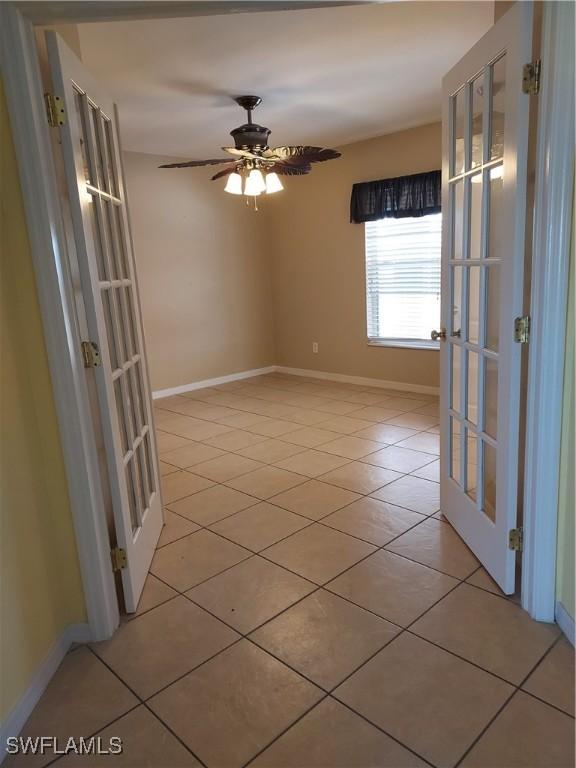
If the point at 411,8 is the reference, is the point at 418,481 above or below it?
below

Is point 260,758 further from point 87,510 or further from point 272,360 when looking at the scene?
point 272,360

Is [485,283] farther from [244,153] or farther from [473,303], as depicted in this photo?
[244,153]

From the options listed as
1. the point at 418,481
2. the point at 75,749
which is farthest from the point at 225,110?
the point at 75,749

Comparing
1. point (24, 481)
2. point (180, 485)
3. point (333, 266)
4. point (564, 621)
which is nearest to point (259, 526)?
point (180, 485)

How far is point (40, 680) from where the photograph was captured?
1.69 m

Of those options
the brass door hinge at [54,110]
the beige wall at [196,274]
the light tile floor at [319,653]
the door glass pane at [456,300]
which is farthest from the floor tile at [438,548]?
the beige wall at [196,274]

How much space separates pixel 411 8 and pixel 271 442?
2763mm

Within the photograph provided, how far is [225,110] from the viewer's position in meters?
3.88

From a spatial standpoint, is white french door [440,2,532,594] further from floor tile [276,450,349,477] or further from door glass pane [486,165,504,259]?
floor tile [276,450,349,477]

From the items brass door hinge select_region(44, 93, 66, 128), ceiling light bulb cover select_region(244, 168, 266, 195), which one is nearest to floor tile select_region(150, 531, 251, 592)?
brass door hinge select_region(44, 93, 66, 128)

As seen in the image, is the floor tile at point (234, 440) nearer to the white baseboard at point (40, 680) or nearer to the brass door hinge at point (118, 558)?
the brass door hinge at point (118, 558)

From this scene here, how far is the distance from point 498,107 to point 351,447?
240 centimetres

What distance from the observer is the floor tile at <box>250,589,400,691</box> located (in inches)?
68.4

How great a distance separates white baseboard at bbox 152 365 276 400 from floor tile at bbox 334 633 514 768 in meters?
4.07
